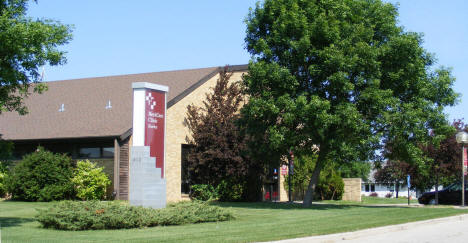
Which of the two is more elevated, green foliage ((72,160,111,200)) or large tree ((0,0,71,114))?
large tree ((0,0,71,114))

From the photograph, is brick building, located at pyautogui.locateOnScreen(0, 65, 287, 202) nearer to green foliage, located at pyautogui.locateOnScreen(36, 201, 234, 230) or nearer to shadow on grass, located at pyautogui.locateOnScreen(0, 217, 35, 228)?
shadow on grass, located at pyautogui.locateOnScreen(0, 217, 35, 228)

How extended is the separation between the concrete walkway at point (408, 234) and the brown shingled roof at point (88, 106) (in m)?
14.0

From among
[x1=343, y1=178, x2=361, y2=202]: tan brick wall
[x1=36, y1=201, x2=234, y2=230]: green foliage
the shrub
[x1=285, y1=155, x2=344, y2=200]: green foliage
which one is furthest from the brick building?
[x1=343, y1=178, x2=361, y2=202]: tan brick wall

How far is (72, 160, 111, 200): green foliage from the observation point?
25.3 meters

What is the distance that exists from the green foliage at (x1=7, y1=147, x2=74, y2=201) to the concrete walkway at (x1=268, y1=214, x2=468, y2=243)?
15447mm

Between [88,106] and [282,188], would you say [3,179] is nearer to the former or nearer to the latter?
[88,106]

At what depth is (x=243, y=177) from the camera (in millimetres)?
30125

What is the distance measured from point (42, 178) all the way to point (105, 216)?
1212cm

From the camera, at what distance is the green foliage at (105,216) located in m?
14.4

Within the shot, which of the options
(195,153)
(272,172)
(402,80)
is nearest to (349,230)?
(402,80)

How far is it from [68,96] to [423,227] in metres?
22.9

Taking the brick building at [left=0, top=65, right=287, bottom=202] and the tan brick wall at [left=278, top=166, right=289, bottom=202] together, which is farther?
the tan brick wall at [left=278, top=166, right=289, bottom=202]

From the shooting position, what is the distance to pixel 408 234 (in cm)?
1523

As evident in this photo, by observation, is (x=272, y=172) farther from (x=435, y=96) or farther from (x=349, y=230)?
(x=349, y=230)
